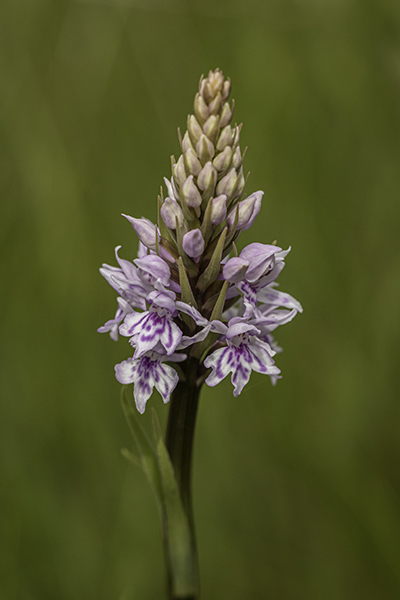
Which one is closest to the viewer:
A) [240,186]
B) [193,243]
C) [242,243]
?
[193,243]

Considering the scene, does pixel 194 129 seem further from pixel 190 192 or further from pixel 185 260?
pixel 185 260

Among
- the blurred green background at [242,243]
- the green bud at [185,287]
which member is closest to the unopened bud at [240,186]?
the green bud at [185,287]

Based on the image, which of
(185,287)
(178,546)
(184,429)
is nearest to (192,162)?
(185,287)

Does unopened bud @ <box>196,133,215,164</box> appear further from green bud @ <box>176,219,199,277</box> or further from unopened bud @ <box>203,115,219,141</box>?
green bud @ <box>176,219,199,277</box>

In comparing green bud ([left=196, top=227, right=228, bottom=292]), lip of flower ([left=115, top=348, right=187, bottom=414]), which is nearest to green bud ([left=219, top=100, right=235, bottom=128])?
green bud ([left=196, top=227, right=228, bottom=292])

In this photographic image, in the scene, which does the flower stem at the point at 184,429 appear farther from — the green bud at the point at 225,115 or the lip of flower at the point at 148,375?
the green bud at the point at 225,115

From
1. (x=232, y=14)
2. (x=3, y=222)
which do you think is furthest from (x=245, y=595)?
(x=232, y=14)
